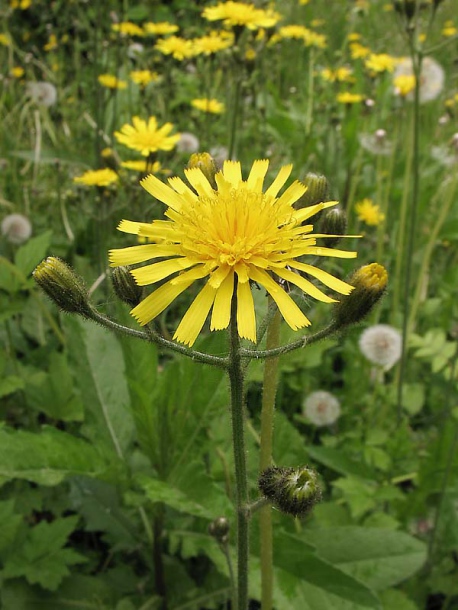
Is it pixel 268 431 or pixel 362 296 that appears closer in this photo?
pixel 362 296

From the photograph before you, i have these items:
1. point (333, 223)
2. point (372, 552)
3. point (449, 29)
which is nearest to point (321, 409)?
point (372, 552)

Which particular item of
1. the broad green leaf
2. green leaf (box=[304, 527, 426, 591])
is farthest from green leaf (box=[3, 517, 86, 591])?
green leaf (box=[304, 527, 426, 591])

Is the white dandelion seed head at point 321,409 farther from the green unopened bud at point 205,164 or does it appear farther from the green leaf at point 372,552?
the green unopened bud at point 205,164

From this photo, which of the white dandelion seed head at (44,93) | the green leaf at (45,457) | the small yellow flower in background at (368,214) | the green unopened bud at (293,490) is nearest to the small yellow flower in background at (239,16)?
the small yellow flower in background at (368,214)

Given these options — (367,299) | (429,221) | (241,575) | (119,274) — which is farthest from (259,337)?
(429,221)

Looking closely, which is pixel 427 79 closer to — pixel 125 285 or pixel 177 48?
pixel 177 48
